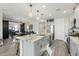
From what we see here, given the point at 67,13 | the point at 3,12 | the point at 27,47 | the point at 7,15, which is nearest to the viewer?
the point at 27,47

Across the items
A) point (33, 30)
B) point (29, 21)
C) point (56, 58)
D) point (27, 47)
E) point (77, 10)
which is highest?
point (77, 10)

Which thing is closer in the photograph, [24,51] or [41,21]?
[24,51]

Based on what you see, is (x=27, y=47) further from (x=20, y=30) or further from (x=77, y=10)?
(x=77, y=10)

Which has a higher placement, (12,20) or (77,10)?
(77,10)

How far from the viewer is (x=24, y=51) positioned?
229cm

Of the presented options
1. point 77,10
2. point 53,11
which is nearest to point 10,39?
point 53,11

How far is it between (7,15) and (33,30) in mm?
1038

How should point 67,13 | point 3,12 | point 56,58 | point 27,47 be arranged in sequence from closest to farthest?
1. point 56,58
2. point 27,47
3. point 3,12
4. point 67,13

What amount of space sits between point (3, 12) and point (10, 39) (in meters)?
0.99

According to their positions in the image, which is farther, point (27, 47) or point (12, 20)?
point (12, 20)

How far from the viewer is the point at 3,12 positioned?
2.77 m

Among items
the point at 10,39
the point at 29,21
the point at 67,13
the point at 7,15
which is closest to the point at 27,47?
the point at 29,21

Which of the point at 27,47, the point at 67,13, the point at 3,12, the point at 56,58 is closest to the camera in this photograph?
the point at 56,58

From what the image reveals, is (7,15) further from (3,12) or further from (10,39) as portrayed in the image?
(10,39)
